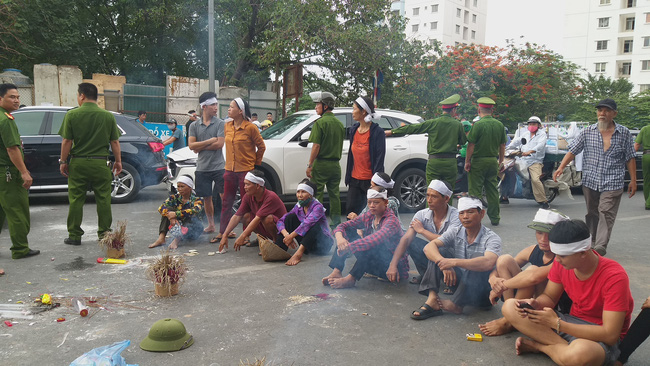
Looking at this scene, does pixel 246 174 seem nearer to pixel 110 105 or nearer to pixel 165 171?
pixel 165 171

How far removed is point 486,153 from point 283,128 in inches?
126

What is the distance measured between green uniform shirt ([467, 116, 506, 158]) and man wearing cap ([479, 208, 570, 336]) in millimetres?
3731

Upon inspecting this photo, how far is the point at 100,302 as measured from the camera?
4.27 m

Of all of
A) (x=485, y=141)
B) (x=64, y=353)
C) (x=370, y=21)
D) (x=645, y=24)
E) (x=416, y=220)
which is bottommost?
(x=64, y=353)

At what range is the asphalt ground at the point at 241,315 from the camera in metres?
3.36

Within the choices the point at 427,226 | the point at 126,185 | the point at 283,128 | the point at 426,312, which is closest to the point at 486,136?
the point at 283,128

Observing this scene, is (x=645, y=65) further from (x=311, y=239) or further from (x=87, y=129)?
(x=87, y=129)

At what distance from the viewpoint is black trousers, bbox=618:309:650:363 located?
307cm

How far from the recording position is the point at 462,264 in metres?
4.01

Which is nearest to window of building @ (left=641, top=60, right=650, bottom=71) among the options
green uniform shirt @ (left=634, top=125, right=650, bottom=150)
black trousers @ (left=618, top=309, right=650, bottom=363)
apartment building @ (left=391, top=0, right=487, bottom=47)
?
apartment building @ (left=391, top=0, right=487, bottom=47)

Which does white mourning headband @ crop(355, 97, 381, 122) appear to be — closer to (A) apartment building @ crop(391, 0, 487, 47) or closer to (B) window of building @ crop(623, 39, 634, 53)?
(B) window of building @ crop(623, 39, 634, 53)

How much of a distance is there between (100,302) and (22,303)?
623mm

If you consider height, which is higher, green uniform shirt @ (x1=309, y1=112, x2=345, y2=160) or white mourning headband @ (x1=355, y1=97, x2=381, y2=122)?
white mourning headband @ (x1=355, y1=97, x2=381, y2=122)

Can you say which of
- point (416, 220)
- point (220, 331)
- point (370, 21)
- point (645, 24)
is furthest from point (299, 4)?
point (645, 24)
